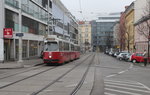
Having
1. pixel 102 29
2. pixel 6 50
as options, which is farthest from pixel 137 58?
pixel 102 29

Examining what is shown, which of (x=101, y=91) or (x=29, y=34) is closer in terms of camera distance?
(x=101, y=91)

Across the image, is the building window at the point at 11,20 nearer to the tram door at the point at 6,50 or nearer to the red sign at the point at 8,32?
the tram door at the point at 6,50

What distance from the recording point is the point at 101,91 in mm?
12523

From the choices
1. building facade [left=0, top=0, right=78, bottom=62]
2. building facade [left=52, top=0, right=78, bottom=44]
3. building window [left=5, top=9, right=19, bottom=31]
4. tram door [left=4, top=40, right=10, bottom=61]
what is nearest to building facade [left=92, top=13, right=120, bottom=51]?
building facade [left=52, top=0, right=78, bottom=44]

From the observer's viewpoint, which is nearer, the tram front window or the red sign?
the tram front window

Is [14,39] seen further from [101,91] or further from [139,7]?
[139,7]

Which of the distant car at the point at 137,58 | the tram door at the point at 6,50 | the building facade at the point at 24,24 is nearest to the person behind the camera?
the building facade at the point at 24,24

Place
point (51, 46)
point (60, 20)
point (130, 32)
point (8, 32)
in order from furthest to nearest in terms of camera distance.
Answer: point (130, 32), point (60, 20), point (8, 32), point (51, 46)

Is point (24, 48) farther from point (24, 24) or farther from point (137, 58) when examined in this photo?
point (137, 58)

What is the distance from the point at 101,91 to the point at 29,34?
3915 cm

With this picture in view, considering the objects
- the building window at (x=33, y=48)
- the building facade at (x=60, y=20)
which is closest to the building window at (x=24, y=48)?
the building window at (x=33, y=48)

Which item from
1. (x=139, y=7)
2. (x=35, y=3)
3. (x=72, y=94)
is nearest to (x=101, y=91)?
(x=72, y=94)

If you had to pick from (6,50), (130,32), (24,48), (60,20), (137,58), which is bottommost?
(137,58)

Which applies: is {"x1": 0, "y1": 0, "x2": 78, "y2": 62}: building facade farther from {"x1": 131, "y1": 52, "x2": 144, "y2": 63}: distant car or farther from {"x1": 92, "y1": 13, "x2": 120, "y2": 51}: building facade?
{"x1": 92, "y1": 13, "x2": 120, "y2": 51}: building facade
